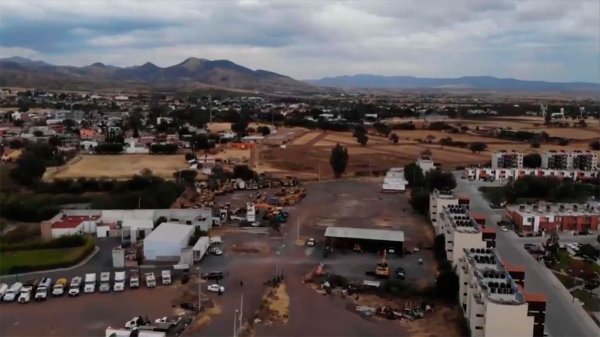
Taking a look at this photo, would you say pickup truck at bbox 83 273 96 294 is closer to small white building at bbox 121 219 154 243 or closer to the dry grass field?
small white building at bbox 121 219 154 243

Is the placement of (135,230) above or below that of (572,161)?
below

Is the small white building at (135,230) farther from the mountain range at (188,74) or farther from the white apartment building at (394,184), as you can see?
the mountain range at (188,74)

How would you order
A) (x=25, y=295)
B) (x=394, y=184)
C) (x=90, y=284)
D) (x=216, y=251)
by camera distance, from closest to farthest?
(x=25, y=295)
(x=90, y=284)
(x=216, y=251)
(x=394, y=184)

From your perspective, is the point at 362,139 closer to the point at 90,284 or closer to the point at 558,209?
the point at 558,209

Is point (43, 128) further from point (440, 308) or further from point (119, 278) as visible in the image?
point (440, 308)

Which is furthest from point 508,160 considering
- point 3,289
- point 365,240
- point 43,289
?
point 3,289

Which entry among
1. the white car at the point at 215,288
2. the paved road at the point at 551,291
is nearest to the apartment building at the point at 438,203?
the paved road at the point at 551,291
